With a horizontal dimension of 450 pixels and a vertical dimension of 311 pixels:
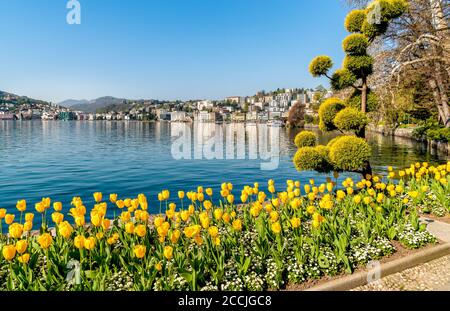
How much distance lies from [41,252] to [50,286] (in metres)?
1.10

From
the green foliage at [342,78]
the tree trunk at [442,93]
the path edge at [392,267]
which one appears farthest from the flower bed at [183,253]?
the tree trunk at [442,93]

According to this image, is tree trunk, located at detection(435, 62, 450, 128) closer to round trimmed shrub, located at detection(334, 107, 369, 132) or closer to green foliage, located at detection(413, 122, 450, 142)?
green foliage, located at detection(413, 122, 450, 142)

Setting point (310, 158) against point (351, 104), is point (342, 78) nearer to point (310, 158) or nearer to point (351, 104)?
point (351, 104)

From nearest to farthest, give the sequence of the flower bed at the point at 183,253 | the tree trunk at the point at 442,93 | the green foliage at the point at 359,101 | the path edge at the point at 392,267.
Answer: the flower bed at the point at 183,253 → the path edge at the point at 392,267 → the green foliage at the point at 359,101 → the tree trunk at the point at 442,93

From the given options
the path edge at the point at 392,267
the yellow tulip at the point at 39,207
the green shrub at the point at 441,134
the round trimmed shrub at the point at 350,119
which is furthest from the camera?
the green shrub at the point at 441,134

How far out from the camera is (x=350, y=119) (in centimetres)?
998

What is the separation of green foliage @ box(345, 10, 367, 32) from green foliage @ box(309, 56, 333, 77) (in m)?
1.58

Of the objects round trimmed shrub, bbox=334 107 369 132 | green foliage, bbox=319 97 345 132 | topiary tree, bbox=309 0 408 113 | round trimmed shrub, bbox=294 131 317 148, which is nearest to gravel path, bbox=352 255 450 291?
round trimmed shrub, bbox=334 107 369 132

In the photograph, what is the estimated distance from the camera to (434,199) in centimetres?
927

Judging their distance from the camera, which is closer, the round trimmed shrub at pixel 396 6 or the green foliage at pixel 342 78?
the round trimmed shrub at pixel 396 6

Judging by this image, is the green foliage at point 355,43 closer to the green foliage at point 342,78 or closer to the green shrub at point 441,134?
the green foliage at point 342,78

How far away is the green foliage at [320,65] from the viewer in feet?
34.3
